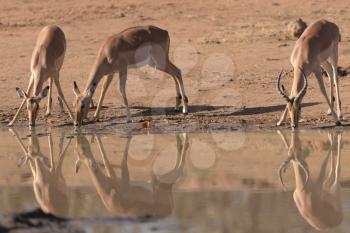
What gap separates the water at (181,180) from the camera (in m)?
8.73

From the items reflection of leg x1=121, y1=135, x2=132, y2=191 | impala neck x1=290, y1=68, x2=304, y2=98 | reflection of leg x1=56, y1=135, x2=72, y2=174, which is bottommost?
reflection of leg x1=121, y1=135, x2=132, y2=191

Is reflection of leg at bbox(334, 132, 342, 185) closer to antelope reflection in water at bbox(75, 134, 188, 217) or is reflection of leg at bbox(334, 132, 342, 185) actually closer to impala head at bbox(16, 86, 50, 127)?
antelope reflection in water at bbox(75, 134, 188, 217)

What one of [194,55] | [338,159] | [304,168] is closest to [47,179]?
[304,168]

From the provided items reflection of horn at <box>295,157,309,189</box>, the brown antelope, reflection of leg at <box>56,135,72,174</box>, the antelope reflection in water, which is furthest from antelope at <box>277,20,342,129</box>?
the brown antelope

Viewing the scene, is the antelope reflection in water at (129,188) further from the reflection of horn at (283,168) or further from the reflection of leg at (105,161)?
the reflection of horn at (283,168)

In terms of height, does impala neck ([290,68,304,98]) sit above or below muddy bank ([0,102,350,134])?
above

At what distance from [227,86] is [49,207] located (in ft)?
27.9

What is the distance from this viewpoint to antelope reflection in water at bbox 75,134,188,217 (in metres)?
9.20

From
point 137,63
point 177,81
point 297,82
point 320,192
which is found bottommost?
point 320,192

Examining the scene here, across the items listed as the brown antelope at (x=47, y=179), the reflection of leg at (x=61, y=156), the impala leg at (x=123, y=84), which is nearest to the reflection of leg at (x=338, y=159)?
the brown antelope at (x=47, y=179)

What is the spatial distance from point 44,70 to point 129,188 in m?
5.39

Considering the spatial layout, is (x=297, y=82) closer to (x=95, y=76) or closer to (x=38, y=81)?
(x=95, y=76)

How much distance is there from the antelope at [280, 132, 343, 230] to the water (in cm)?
1

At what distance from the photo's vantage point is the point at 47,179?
11000 millimetres
